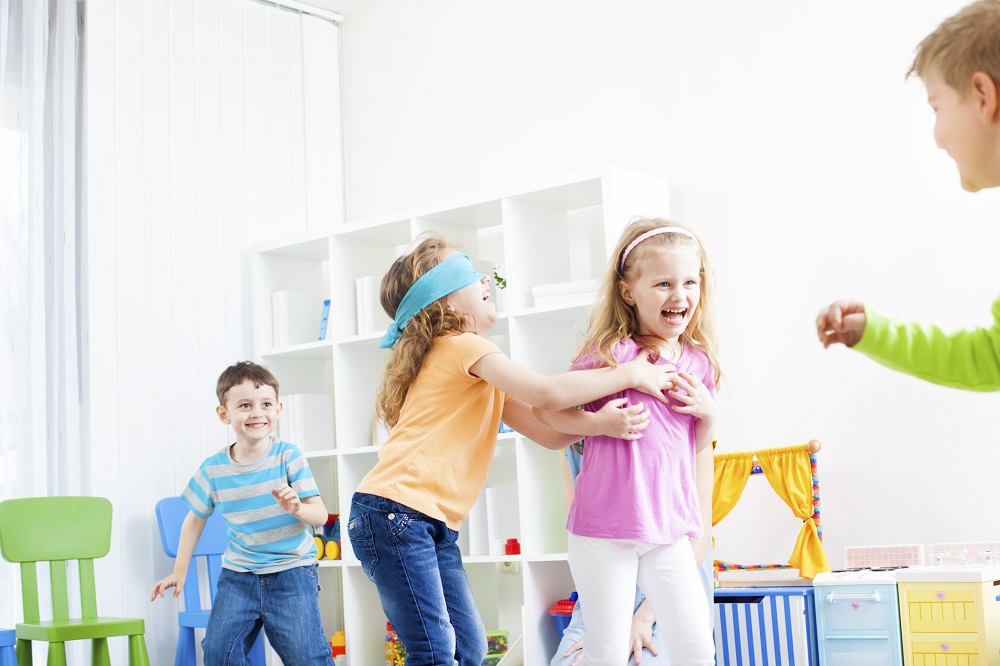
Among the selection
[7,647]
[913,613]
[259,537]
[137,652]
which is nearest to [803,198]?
[913,613]

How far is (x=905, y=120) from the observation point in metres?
3.20

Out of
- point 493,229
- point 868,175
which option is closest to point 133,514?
point 493,229

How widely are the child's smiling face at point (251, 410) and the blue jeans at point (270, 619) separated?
1.29ft

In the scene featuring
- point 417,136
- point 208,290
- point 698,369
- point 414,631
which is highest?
point 417,136

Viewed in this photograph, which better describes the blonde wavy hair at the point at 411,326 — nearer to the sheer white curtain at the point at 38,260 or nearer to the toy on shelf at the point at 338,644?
the sheer white curtain at the point at 38,260

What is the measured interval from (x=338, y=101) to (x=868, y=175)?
97.1 inches

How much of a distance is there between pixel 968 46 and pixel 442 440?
1233 millimetres

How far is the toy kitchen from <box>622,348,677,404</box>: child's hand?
3.40 ft

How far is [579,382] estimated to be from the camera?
1.98 meters

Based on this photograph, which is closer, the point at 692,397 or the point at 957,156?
the point at 957,156

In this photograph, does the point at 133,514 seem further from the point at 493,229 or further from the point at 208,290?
the point at 493,229

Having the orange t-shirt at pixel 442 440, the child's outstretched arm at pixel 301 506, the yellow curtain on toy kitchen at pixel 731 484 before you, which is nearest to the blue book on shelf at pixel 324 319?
the child's outstretched arm at pixel 301 506

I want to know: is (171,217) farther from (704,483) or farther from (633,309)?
(704,483)

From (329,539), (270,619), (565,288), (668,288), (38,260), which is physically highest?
(38,260)
